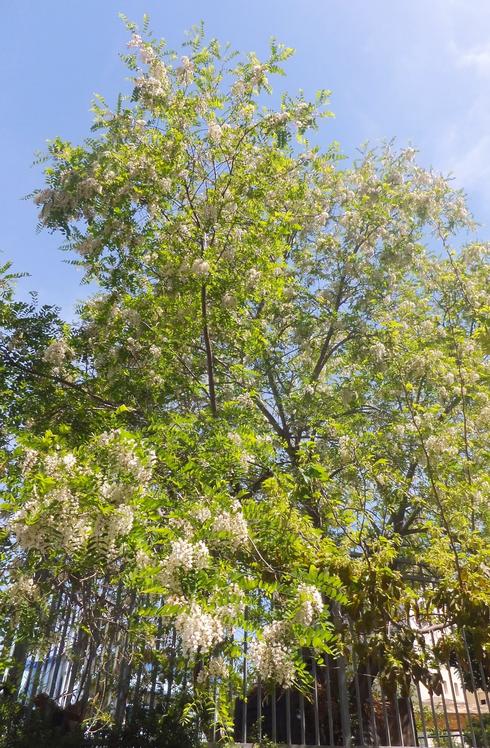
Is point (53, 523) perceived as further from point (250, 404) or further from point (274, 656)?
point (250, 404)

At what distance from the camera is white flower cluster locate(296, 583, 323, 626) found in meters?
4.01

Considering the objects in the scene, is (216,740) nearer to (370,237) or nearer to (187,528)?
(187,528)

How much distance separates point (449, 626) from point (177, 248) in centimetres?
534

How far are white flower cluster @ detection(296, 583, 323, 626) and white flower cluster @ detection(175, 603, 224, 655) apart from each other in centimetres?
71

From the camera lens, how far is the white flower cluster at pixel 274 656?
3.97 metres

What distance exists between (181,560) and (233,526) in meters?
0.63

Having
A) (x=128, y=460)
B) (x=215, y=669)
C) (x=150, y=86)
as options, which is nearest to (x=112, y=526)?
(x=128, y=460)

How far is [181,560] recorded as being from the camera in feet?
12.4

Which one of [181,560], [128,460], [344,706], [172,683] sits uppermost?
[128,460]

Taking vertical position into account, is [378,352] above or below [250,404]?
above

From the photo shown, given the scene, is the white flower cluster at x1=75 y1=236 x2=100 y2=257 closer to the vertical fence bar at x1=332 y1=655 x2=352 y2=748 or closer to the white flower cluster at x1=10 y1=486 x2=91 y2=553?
the white flower cluster at x1=10 y1=486 x2=91 y2=553

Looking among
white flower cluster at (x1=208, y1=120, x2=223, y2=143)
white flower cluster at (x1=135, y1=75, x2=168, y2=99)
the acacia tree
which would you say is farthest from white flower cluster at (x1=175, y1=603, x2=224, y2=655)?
white flower cluster at (x1=135, y1=75, x2=168, y2=99)

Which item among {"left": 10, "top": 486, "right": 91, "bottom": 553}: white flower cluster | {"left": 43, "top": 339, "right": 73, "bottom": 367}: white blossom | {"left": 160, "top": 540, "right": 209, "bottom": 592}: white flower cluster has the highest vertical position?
{"left": 43, "top": 339, "right": 73, "bottom": 367}: white blossom

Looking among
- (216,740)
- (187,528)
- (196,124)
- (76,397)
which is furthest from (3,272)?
(216,740)
